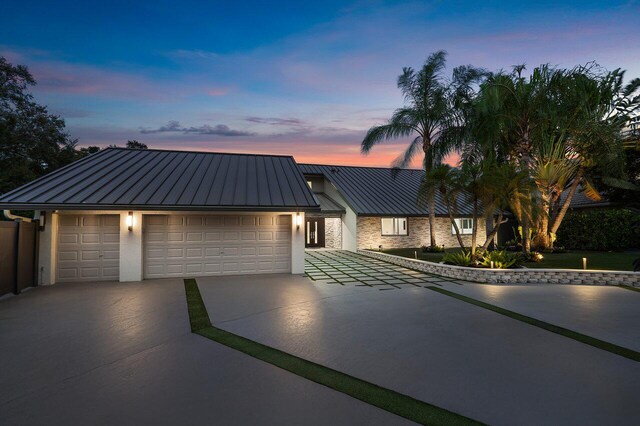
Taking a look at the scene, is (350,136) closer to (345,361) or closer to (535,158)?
(535,158)

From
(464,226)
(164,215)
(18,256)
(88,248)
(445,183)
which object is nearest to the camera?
(18,256)

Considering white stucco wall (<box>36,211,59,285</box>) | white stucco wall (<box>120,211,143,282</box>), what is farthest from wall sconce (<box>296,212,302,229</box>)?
white stucco wall (<box>36,211,59,285</box>)

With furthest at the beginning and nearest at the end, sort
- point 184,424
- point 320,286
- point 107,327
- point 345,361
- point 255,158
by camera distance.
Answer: point 255,158, point 320,286, point 107,327, point 345,361, point 184,424

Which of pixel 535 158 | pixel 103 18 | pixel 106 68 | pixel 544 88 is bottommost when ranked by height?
pixel 535 158

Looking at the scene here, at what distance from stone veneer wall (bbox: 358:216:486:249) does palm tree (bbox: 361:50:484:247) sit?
3745 mm

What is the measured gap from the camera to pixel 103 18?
11.9 m

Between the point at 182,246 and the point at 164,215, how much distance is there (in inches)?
50.4

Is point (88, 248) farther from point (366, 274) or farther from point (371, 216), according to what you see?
point (371, 216)

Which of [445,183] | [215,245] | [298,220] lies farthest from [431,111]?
[215,245]

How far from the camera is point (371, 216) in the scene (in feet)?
60.2

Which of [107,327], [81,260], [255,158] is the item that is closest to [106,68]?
[255,158]

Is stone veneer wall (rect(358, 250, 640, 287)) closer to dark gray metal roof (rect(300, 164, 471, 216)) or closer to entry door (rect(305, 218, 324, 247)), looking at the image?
dark gray metal roof (rect(300, 164, 471, 216))

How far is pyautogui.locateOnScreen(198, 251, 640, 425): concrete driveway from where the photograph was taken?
11.5ft

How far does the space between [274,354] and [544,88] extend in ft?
53.0
